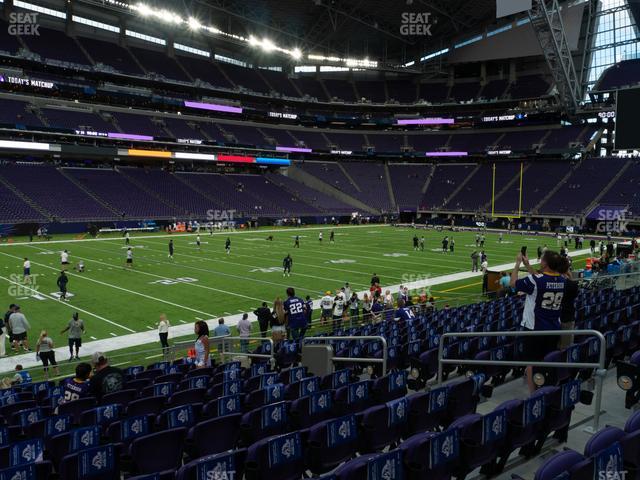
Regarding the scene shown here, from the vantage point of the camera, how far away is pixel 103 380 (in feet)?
24.1

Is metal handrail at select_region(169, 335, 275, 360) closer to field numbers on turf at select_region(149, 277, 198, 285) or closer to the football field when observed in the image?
the football field

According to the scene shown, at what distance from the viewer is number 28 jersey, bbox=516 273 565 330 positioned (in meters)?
5.99

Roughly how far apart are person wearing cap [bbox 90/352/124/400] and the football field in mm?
8558

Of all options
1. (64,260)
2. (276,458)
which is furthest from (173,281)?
(276,458)

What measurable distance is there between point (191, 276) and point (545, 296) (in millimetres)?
23109

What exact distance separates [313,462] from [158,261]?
29.1 metres

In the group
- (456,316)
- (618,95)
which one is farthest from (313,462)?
(618,95)

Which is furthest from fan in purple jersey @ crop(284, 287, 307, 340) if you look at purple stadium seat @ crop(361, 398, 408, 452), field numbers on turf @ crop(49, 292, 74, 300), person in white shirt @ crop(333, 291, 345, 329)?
field numbers on turf @ crop(49, 292, 74, 300)

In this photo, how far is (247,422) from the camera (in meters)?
5.18

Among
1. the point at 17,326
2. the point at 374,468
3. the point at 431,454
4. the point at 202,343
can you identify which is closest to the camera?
the point at 374,468

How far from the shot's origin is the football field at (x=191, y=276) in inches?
Result: 766

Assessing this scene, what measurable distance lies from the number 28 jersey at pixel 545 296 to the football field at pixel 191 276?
40.8ft

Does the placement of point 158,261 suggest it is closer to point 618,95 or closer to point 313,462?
point 618,95

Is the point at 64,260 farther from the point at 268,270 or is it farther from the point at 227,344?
the point at 227,344
